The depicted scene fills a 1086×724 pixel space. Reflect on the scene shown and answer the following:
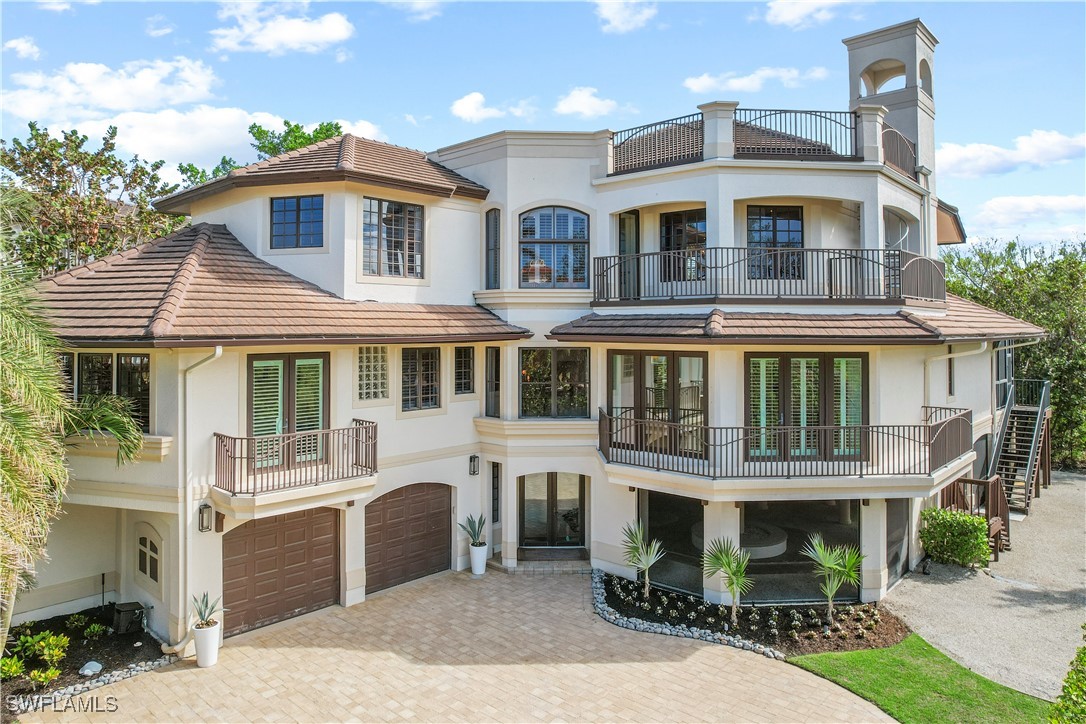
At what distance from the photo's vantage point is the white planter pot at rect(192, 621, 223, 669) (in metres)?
10.9

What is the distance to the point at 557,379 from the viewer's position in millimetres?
16125

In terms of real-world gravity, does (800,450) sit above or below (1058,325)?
below

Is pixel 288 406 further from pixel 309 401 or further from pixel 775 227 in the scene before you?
pixel 775 227

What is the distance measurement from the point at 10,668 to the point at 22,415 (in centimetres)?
466

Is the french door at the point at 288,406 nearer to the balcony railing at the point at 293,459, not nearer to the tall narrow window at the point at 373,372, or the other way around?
the balcony railing at the point at 293,459

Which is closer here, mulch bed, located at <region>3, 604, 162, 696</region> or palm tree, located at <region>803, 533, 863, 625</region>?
mulch bed, located at <region>3, 604, 162, 696</region>

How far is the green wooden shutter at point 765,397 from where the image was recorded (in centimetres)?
1349

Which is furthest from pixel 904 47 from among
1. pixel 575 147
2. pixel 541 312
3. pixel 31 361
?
pixel 31 361

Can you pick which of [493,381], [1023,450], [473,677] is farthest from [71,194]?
[1023,450]

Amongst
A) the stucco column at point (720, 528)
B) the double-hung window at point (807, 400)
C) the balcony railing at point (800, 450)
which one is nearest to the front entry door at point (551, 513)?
the balcony railing at point (800, 450)

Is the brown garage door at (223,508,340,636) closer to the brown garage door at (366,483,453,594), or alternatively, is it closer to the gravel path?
the brown garage door at (366,483,453,594)

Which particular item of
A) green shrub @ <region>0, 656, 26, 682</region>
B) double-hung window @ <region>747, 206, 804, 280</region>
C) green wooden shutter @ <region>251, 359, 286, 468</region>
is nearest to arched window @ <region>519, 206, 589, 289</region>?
double-hung window @ <region>747, 206, 804, 280</region>

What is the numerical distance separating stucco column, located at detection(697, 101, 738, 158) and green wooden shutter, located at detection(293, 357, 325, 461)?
31.0 feet

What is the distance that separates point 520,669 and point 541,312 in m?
8.13
